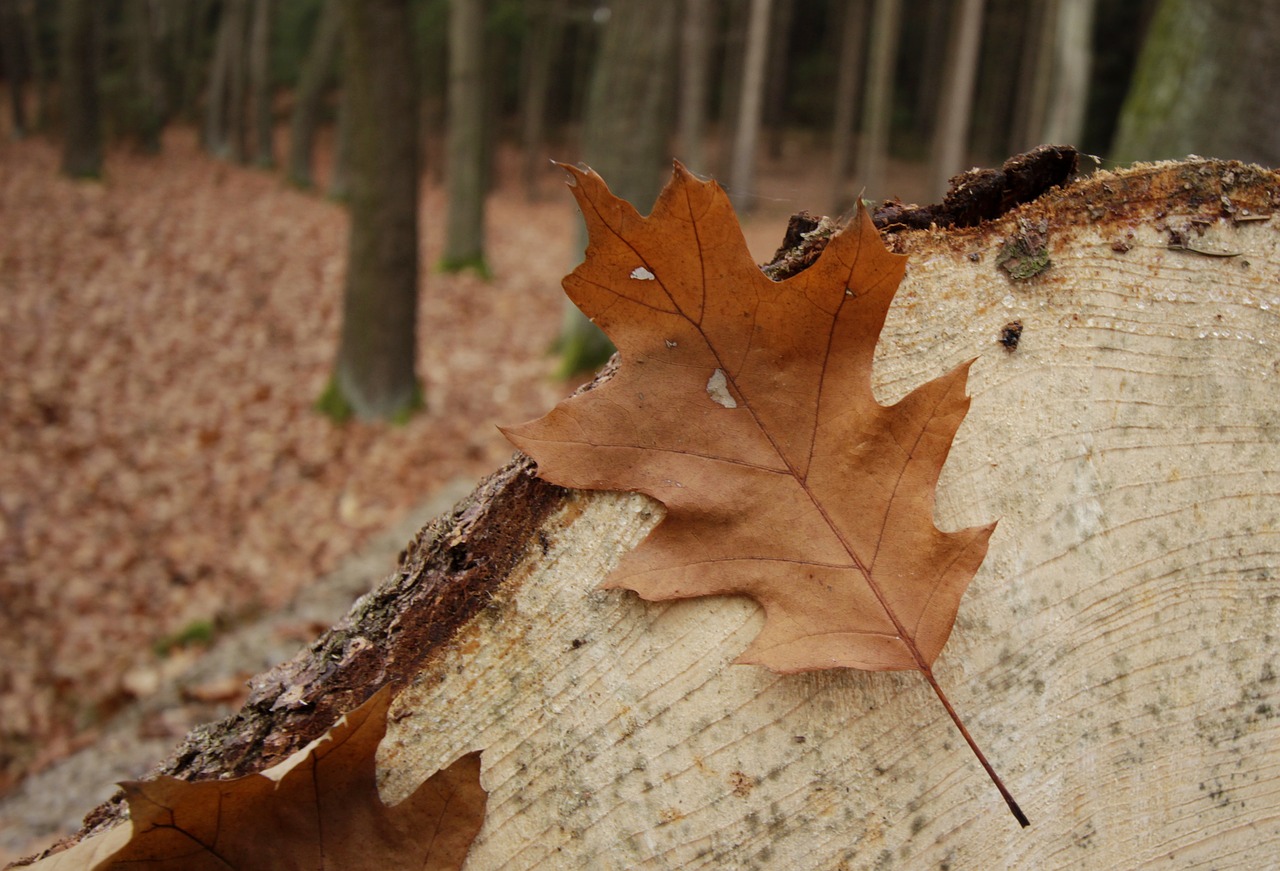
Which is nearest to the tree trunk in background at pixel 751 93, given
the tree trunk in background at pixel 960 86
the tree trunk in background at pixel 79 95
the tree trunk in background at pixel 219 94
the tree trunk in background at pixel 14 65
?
the tree trunk in background at pixel 960 86

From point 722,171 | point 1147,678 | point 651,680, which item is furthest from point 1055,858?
point 722,171

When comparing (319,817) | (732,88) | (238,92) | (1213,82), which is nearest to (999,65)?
(732,88)

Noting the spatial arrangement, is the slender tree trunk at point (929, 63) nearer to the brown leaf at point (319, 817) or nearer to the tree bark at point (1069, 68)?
the tree bark at point (1069, 68)

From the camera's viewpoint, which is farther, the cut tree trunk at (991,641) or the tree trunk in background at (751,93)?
the tree trunk in background at (751,93)

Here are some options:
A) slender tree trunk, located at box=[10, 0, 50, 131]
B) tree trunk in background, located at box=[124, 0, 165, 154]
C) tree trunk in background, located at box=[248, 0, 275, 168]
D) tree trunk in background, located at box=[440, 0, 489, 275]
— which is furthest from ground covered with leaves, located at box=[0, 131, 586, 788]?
slender tree trunk, located at box=[10, 0, 50, 131]

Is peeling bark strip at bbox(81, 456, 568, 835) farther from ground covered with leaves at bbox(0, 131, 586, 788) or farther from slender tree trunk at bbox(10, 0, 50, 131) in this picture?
slender tree trunk at bbox(10, 0, 50, 131)

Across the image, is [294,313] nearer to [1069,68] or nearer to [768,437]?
[768,437]

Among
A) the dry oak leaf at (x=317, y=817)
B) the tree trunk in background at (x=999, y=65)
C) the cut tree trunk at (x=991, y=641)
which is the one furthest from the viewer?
the tree trunk in background at (x=999, y=65)
